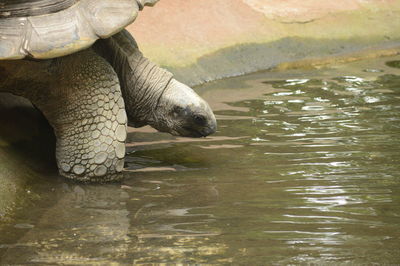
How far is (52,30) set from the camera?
177 inches

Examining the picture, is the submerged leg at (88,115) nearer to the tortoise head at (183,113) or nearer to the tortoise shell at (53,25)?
the tortoise shell at (53,25)

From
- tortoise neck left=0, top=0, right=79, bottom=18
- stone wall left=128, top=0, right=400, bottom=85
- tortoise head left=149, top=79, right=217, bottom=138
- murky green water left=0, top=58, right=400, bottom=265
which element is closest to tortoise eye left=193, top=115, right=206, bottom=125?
tortoise head left=149, top=79, right=217, bottom=138

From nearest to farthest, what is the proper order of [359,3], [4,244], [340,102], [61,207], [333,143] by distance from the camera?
[4,244]
[61,207]
[333,143]
[340,102]
[359,3]

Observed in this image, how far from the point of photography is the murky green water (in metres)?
3.56

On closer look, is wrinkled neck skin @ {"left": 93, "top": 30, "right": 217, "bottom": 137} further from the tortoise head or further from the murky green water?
the murky green water

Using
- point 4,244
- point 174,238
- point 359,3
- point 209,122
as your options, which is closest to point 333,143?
point 209,122

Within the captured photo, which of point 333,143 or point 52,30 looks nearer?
point 52,30

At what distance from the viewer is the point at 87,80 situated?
4.84m

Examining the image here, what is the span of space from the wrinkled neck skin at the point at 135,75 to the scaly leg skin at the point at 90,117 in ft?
1.42

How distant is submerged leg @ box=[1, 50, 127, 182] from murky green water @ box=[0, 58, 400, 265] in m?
0.13

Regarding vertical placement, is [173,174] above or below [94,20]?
below

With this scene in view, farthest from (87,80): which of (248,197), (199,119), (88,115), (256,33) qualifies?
(256,33)

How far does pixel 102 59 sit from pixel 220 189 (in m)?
1.13

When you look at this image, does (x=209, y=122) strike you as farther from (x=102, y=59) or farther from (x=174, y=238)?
(x=174, y=238)
